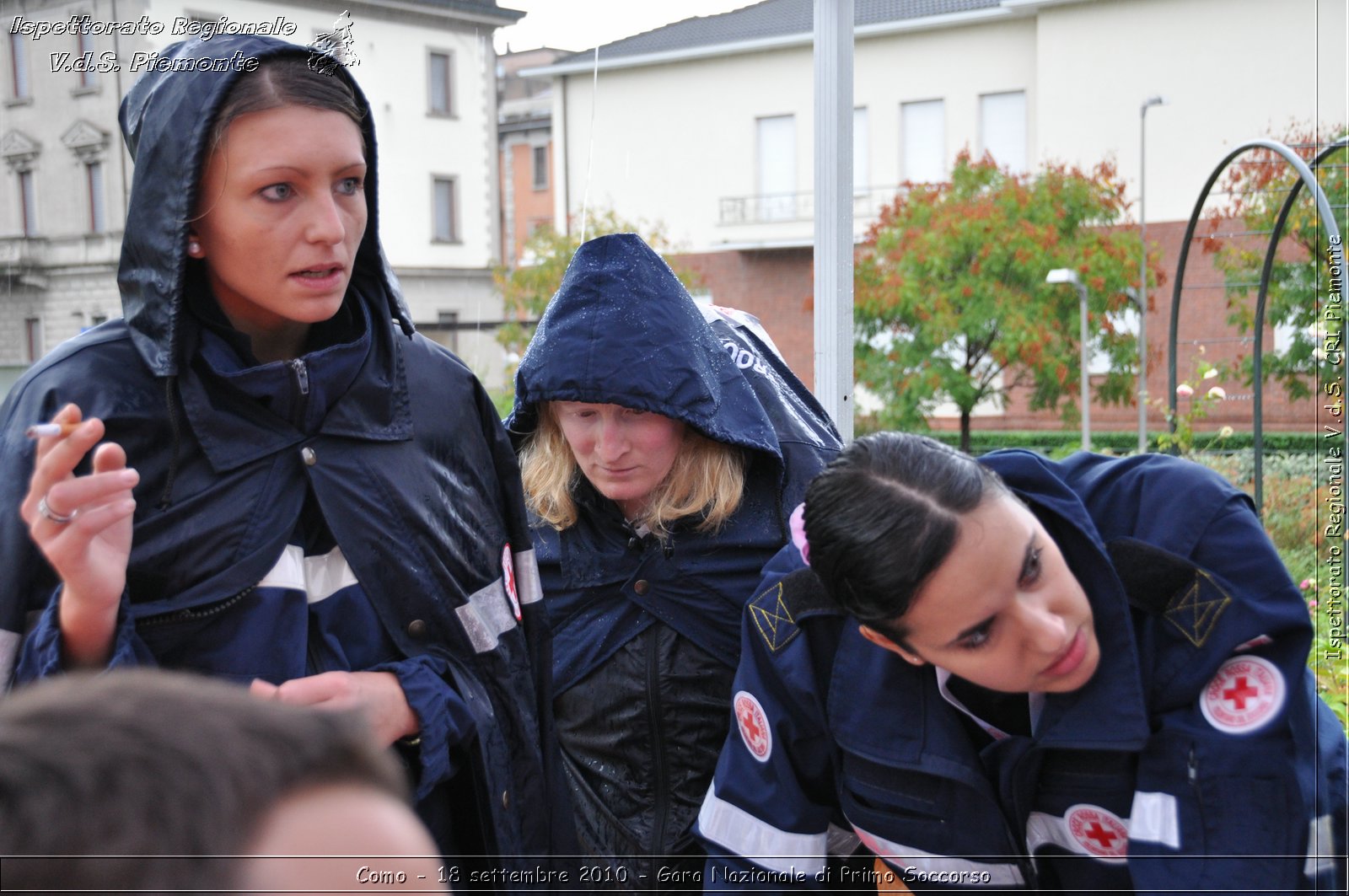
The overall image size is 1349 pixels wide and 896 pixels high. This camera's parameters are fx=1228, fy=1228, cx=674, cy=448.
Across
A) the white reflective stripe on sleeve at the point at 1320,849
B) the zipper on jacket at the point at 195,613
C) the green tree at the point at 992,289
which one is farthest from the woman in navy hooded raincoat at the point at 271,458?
the green tree at the point at 992,289

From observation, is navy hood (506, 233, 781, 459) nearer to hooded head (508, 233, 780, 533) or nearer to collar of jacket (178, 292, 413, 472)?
hooded head (508, 233, 780, 533)

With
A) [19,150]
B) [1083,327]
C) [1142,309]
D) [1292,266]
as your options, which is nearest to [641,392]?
[19,150]

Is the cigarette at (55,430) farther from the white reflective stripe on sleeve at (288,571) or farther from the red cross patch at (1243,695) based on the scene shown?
the red cross patch at (1243,695)

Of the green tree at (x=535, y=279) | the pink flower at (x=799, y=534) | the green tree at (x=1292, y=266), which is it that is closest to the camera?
the pink flower at (x=799, y=534)

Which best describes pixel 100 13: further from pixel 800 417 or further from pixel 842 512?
pixel 842 512

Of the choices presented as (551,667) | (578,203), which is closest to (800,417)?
(551,667)

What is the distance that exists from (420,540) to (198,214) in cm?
60

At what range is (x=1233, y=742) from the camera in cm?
175

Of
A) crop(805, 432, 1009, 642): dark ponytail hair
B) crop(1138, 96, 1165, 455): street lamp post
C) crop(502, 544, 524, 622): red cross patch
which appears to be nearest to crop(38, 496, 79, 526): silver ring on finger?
crop(502, 544, 524, 622): red cross patch

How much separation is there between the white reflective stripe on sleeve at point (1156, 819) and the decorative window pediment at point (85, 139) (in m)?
3.51

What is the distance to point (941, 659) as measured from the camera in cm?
185

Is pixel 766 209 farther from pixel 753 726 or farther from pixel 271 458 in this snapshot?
pixel 271 458

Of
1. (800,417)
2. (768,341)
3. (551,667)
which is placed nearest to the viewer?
(551,667)

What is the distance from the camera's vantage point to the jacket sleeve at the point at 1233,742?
5.65 ft
